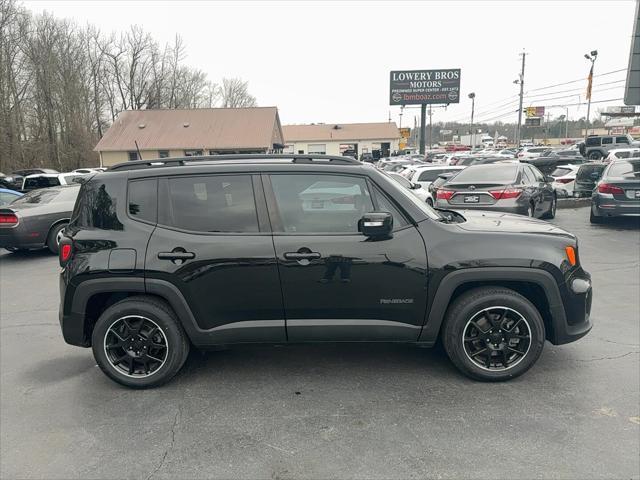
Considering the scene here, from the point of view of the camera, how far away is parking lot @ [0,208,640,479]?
263 cm

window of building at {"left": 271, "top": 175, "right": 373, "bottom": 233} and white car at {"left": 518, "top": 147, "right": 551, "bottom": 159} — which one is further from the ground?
window of building at {"left": 271, "top": 175, "right": 373, "bottom": 233}

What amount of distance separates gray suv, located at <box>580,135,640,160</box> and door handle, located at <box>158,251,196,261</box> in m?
33.7

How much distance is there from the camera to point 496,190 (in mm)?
8977

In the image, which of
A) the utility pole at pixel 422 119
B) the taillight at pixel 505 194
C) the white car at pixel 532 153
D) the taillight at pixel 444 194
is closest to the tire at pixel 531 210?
the taillight at pixel 505 194

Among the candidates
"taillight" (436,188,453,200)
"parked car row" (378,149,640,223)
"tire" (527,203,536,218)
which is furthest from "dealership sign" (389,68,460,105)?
"taillight" (436,188,453,200)

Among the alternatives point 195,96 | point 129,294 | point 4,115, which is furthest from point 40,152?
point 129,294

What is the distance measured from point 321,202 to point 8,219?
26.6ft

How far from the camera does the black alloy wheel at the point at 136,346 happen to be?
11.6 ft

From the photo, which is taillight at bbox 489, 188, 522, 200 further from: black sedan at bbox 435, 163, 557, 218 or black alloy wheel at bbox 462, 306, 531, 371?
black alloy wheel at bbox 462, 306, 531, 371

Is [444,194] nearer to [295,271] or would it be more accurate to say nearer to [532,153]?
[295,271]

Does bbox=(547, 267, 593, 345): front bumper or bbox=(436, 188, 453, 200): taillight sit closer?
bbox=(547, 267, 593, 345): front bumper

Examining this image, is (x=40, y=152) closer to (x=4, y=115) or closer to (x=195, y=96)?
(x=4, y=115)

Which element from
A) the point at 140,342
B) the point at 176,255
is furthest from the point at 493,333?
the point at 140,342

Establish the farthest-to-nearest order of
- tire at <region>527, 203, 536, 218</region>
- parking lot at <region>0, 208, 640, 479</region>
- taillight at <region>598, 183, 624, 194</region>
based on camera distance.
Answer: taillight at <region>598, 183, 624, 194</region>
tire at <region>527, 203, 536, 218</region>
parking lot at <region>0, 208, 640, 479</region>
